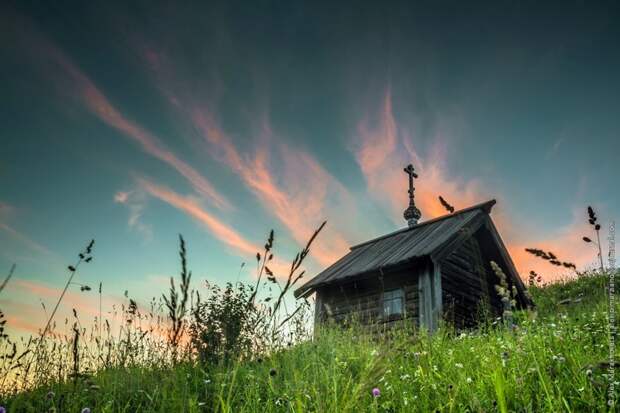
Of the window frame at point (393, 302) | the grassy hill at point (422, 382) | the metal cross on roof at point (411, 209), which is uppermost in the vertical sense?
the metal cross on roof at point (411, 209)

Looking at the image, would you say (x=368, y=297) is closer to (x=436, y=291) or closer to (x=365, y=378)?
(x=436, y=291)

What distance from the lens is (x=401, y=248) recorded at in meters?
13.7

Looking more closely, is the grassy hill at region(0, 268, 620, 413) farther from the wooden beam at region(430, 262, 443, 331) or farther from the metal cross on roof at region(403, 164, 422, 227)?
the metal cross on roof at region(403, 164, 422, 227)

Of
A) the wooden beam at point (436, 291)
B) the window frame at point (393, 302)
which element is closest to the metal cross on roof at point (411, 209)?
the window frame at point (393, 302)

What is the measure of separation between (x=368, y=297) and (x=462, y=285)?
2.88 m

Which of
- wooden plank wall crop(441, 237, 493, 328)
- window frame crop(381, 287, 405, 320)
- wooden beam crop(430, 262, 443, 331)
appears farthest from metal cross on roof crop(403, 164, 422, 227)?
wooden beam crop(430, 262, 443, 331)

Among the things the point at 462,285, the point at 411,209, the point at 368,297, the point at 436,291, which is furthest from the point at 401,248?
the point at 411,209

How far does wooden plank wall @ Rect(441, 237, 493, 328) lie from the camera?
40.7 feet

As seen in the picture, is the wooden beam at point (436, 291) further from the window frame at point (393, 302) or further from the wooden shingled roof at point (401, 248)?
the window frame at point (393, 302)

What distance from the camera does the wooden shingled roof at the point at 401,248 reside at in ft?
39.2

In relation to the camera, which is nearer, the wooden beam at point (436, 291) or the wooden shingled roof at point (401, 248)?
the wooden beam at point (436, 291)

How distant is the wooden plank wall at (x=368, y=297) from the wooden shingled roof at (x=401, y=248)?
0.52 metres

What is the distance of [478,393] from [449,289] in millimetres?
9711

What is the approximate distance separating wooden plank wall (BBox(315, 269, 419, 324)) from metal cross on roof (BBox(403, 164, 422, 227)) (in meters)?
5.30
